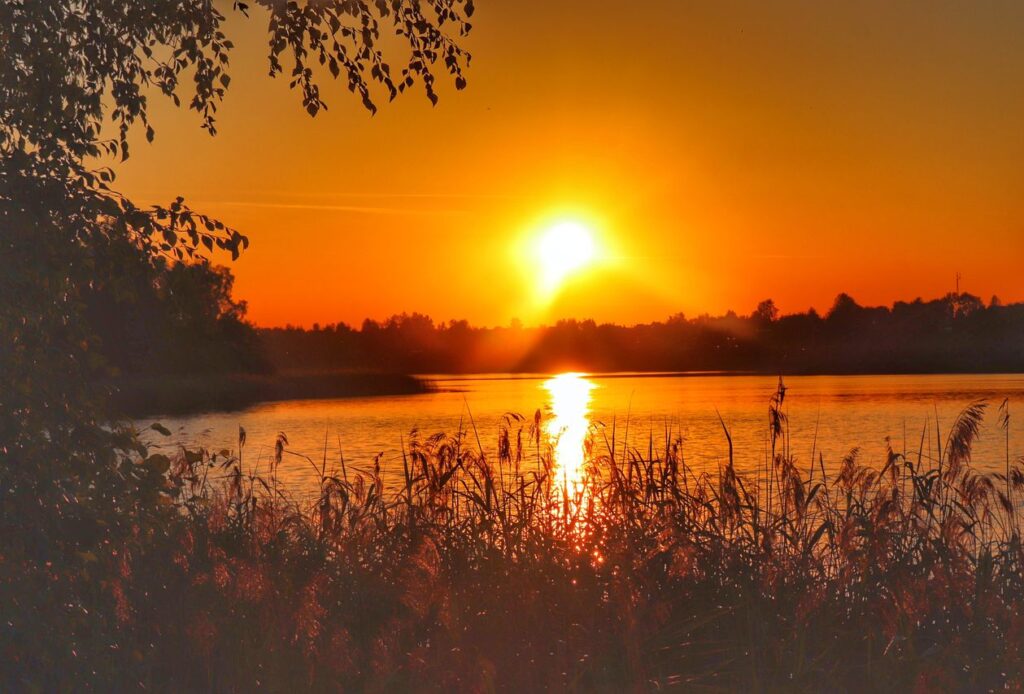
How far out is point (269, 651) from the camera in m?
5.66

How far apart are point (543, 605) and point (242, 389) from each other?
56.9m

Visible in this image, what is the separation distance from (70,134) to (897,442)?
23.6m

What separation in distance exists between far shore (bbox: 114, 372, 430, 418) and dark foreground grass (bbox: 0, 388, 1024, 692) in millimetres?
40390

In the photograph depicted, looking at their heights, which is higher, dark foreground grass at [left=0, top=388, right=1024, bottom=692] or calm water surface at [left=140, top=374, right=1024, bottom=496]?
dark foreground grass at [left=0, top=388, right=1024, bottom=692]

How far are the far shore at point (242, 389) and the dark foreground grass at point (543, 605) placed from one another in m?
40.4

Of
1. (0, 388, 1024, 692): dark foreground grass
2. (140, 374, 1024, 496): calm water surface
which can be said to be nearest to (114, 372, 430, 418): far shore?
(140, 374, 1024, 496): calm water surface

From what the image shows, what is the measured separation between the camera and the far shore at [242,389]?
170ft

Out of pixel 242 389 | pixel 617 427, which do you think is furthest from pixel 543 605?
pixel 242 389

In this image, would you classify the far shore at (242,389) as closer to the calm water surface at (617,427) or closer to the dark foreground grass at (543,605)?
the calm water surface at (617,427)

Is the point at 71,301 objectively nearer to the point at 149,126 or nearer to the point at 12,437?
the point at 12,437

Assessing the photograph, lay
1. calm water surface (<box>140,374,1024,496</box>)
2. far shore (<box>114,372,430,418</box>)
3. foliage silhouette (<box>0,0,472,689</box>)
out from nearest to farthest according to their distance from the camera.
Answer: foliage silhouette (<box>0,0,472,689</box>)
calm water surface (<box>140,374,1024,496</box>)
far shore (<box>114,372,430,418</box>)

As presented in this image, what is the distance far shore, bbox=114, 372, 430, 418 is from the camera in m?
51.9

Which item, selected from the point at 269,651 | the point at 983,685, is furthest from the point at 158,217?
the point at 983,685

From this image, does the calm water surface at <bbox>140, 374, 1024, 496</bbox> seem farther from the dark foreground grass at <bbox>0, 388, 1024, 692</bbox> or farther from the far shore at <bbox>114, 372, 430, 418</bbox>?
the far shore at <bbox>114, 372, 430, 418</bbox>
